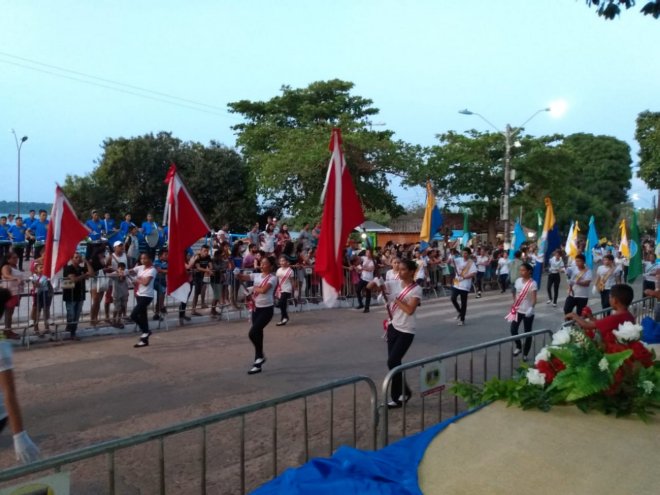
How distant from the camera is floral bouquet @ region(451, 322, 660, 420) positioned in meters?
3.68

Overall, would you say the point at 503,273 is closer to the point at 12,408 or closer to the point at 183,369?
the point at 183,369

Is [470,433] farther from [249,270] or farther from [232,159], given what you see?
[232,159]

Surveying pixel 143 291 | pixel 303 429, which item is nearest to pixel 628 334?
pixel 303 429

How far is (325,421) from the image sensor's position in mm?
6953

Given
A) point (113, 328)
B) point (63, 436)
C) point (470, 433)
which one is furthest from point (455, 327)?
point (470, 433)

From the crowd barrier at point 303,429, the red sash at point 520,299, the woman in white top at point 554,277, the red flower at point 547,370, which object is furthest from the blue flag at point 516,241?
the red flower at point 547,370

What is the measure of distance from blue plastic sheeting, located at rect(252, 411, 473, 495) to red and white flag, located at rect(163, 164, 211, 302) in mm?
7645

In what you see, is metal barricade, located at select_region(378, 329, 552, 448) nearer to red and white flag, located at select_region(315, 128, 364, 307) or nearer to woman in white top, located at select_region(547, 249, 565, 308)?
red and white flag, located at select_region(315, 128, 364, 307)

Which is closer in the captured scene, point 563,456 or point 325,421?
point 563,456

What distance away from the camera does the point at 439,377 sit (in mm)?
5230

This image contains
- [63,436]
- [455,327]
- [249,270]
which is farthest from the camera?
[249,270]

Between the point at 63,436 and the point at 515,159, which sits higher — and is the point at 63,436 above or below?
below

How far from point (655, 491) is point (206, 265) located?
43.0 feet

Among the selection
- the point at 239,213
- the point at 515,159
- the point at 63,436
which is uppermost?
the point at 515,159
